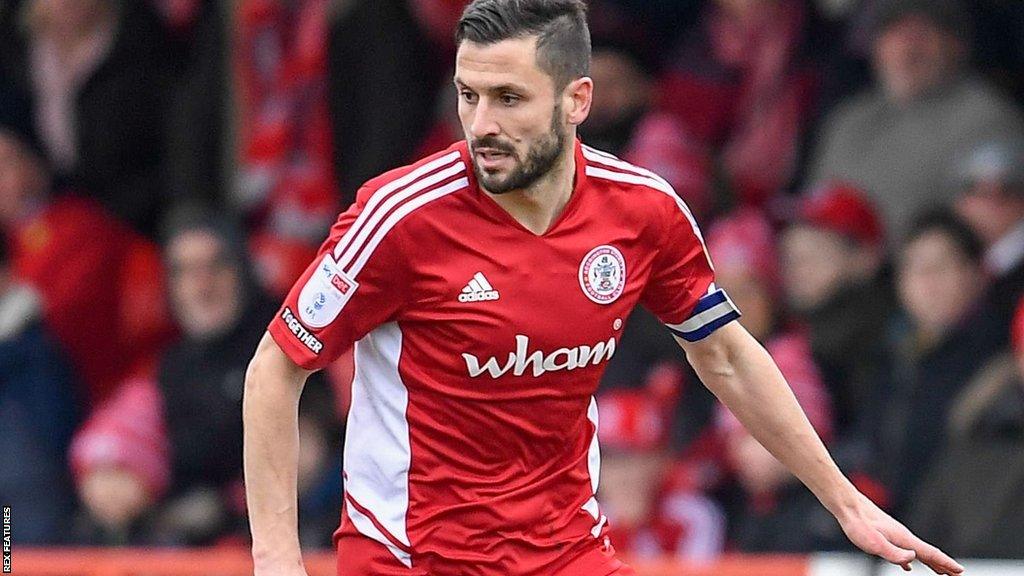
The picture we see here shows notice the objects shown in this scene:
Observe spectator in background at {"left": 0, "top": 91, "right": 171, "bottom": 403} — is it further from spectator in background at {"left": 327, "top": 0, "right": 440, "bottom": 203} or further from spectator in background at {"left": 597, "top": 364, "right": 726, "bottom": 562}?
spectator in background at {"left": 597, "top": 364, "right": 726, "bottom": 562}

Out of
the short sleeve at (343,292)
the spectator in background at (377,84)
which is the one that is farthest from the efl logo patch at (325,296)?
the spectator in background at (377,84)

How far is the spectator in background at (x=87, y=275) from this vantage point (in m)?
9.61

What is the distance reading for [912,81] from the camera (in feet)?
26.2

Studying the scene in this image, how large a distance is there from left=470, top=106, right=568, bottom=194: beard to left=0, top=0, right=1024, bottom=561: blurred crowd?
3100mm

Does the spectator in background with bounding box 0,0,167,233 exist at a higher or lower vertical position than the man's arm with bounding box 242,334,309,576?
lower

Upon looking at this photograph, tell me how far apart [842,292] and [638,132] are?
1240mm

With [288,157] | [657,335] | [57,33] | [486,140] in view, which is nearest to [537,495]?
[486,140]

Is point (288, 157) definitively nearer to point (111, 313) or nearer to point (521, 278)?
point (111, 313)

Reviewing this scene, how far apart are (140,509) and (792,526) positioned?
272 cm

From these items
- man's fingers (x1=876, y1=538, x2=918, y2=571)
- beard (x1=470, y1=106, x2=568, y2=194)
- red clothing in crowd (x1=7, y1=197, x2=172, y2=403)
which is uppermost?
beard (x1=470, y1=106, x2=568, y2=194)

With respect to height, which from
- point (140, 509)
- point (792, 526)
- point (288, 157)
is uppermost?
point (288, 157)

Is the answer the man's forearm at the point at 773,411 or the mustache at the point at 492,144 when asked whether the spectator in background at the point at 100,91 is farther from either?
the mustache at the point at 492,144

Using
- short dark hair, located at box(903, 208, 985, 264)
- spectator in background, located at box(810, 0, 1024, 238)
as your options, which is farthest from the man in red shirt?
spectator in background, located at box(810, 0, 1024, 238)

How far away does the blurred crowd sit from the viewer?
24.8 ft
